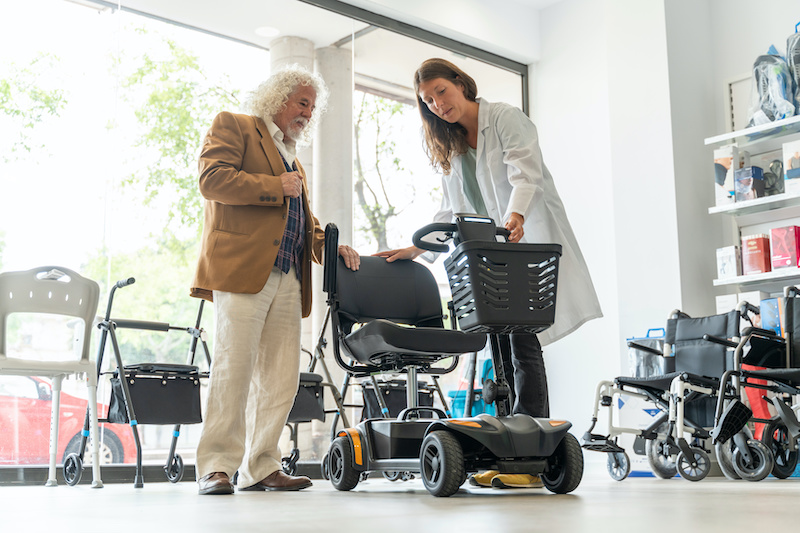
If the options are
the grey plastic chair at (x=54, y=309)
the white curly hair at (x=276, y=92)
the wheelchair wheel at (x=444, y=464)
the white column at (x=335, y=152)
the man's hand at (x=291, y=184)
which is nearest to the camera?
the wheelchair wheel at (x=444, y=464)

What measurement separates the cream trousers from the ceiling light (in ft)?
8.72

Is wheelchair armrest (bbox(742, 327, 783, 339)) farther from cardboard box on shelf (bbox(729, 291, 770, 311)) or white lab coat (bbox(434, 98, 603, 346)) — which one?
white lab coat (bbox(434, 98, 603, 346))

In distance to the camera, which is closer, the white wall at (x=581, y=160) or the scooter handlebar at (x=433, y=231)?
the scooter handlebar at (x=433, y=231)

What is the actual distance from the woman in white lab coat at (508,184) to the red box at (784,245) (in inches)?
87.7

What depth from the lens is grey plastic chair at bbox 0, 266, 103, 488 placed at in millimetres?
3230

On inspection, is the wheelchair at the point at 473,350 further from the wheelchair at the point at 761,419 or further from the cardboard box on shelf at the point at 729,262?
the cardboard box on shelf at the point at 729,262

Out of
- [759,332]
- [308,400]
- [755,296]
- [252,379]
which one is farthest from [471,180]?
[755,296]

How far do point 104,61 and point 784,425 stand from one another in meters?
3.88

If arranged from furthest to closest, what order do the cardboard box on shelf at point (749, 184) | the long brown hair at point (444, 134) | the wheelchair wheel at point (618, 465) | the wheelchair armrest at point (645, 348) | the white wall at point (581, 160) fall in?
the white wall at point (581, 160), the cardboard box on shelf at point (749, 184), the wheelchair armrest at point (645, 348), the wheelchair wheel at point (618, 465), the long brown hair at point (444, 134)

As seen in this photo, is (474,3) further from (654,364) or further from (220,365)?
(220,365)

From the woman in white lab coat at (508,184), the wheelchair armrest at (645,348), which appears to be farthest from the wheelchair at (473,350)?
the wheelchair armrest at (645,348)

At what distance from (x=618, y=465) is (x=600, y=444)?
21cm

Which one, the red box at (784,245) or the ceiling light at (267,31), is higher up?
the ceiling light at (267,31)

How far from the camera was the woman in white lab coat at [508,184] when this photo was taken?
252 cm
